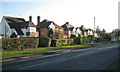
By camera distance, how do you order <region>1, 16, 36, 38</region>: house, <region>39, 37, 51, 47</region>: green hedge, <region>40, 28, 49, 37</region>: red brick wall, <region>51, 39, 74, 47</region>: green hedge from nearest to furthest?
<region>39, 37, 51, 47</region>: green hedge → <region>51, 39, 74, 47</region>: green hedge → <region>1, 16, 36, 38</region>: house → <region>40, 28, 49, 37</region>: red brick wall

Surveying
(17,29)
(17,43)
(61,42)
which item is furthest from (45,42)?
(17,29)

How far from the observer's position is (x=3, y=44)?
18641 mm

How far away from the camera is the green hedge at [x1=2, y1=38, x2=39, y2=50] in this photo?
62.4ft

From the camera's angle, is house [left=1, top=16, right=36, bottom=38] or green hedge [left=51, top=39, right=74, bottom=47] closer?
green hedge [left=51, top=39, right=74, bottom=47]

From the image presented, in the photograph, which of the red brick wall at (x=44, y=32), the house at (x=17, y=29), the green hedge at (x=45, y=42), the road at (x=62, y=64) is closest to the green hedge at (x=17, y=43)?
the green hedge at (x=45, y=42)

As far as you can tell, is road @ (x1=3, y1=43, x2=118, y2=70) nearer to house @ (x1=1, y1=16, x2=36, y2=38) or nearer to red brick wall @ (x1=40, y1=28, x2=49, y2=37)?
house @ (x1=1, y1=16, x2=36, y2=38)

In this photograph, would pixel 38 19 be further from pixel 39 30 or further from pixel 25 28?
pixel 25 28

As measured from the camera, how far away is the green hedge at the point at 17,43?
62.4 feet

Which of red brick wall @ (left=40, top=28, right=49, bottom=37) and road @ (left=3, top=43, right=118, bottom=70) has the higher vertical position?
red brick wall @ (left=40, top=28, right=49, bottom=37)

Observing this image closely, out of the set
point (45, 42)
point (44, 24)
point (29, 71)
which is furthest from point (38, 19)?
point (29, 71)

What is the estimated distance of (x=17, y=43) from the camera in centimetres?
2094

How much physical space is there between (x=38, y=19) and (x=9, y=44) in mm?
33461

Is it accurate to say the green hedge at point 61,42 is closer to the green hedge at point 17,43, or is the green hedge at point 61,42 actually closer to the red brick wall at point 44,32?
the green hedge at point 17,43

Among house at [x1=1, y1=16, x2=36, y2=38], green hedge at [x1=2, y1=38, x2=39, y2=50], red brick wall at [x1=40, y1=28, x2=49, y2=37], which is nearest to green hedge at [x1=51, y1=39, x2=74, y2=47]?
green hedge at [x1=2, y1=38, x2=39, y2=50]
